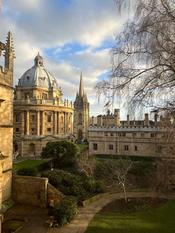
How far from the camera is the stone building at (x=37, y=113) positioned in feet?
175

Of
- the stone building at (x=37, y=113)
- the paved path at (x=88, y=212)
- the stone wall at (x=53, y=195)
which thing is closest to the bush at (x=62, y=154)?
the paved path at (x=88, y=212)

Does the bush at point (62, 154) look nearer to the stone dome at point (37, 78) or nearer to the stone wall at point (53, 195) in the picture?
the stone wall at point (53, 195)

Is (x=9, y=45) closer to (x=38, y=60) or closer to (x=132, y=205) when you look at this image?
(x=132, y=205)

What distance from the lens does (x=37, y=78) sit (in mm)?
60031

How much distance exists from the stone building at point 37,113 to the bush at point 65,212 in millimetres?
33945

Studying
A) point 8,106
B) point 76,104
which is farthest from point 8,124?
point 76,104

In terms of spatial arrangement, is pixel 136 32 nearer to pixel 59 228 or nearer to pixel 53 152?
pixel 59 228

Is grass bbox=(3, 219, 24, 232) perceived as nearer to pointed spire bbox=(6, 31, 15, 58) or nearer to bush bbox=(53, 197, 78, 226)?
bush bbox=(53, 197, 78, 226)

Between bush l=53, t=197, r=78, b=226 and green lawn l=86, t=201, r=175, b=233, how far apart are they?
58.0 inches

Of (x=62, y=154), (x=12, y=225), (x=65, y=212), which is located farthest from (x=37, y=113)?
(x=65, y=212)

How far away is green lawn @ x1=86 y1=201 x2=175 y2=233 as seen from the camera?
1549cm

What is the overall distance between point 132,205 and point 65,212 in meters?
6.57

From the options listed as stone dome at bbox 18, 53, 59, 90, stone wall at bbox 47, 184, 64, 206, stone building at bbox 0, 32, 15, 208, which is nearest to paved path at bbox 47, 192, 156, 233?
stone wall at bbox 47, 184, 64, 206

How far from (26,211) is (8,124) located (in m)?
7.10
